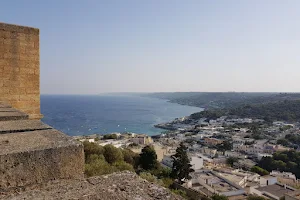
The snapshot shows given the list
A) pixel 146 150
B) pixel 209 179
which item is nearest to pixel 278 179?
pixel 209 179

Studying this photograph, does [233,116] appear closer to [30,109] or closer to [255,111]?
[255,111]

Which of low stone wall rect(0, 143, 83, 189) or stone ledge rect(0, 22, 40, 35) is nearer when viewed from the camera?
low stone wall rect(0, 143, 83, 189)

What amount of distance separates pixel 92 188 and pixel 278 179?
113 feet

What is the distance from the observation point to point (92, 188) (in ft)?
4.52

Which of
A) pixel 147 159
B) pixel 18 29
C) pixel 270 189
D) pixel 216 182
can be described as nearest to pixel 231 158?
pixel 270 189

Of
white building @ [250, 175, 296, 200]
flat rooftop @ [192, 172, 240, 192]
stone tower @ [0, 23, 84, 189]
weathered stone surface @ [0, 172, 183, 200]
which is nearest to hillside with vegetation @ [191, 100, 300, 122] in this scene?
white building @ [250, 175, 296, 200]

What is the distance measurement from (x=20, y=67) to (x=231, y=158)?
146 feet

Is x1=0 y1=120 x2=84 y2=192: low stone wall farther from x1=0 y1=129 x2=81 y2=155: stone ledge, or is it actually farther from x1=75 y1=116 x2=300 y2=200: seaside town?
x1=75 y1=116 x2=300 y2=200: seaside town

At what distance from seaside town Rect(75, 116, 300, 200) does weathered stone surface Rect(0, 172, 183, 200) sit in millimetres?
21074

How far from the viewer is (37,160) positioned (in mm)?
1433

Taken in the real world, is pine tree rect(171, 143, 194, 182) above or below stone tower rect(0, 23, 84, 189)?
below

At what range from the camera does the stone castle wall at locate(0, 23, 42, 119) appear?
A: 4.52m

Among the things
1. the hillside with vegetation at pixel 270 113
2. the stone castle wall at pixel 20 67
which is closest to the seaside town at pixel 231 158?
the hillside with vegetation at pixel 270 113

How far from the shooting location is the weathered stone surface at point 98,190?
4.16ft
